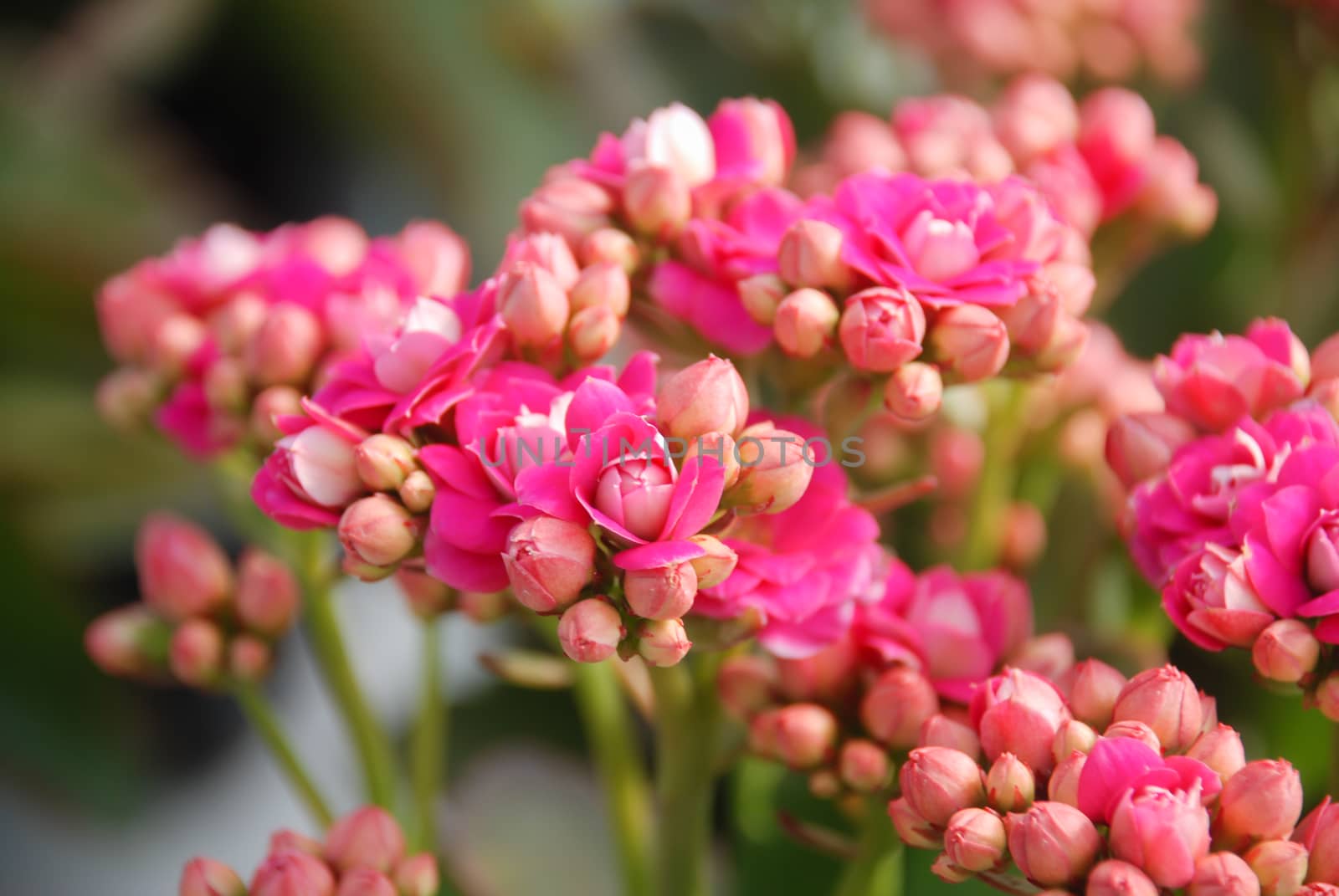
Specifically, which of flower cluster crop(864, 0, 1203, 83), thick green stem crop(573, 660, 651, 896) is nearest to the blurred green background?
flower cluster crop(864, 0, 1203, 83)

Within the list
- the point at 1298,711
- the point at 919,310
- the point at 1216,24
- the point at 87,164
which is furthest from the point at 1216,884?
the point at 87,164

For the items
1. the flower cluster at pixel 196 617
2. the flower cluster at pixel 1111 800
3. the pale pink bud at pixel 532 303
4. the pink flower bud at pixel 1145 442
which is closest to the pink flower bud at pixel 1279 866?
Answer: the flower cluster at pixel 1111 800

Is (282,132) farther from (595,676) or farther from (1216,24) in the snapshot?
(595,676)

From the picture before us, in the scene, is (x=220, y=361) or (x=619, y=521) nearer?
(x=619, y=521)

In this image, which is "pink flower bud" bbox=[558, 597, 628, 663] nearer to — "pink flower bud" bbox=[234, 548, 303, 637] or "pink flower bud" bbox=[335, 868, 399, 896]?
"pink flower bud" bbox=[335, 868, 399, 896]

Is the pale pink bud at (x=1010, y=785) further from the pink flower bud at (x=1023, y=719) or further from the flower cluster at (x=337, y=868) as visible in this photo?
the flower cluster at (x=337, y=868)

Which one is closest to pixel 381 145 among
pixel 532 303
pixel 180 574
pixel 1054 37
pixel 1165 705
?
pixel 1054 37

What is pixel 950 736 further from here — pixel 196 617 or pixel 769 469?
pixel 196 617
